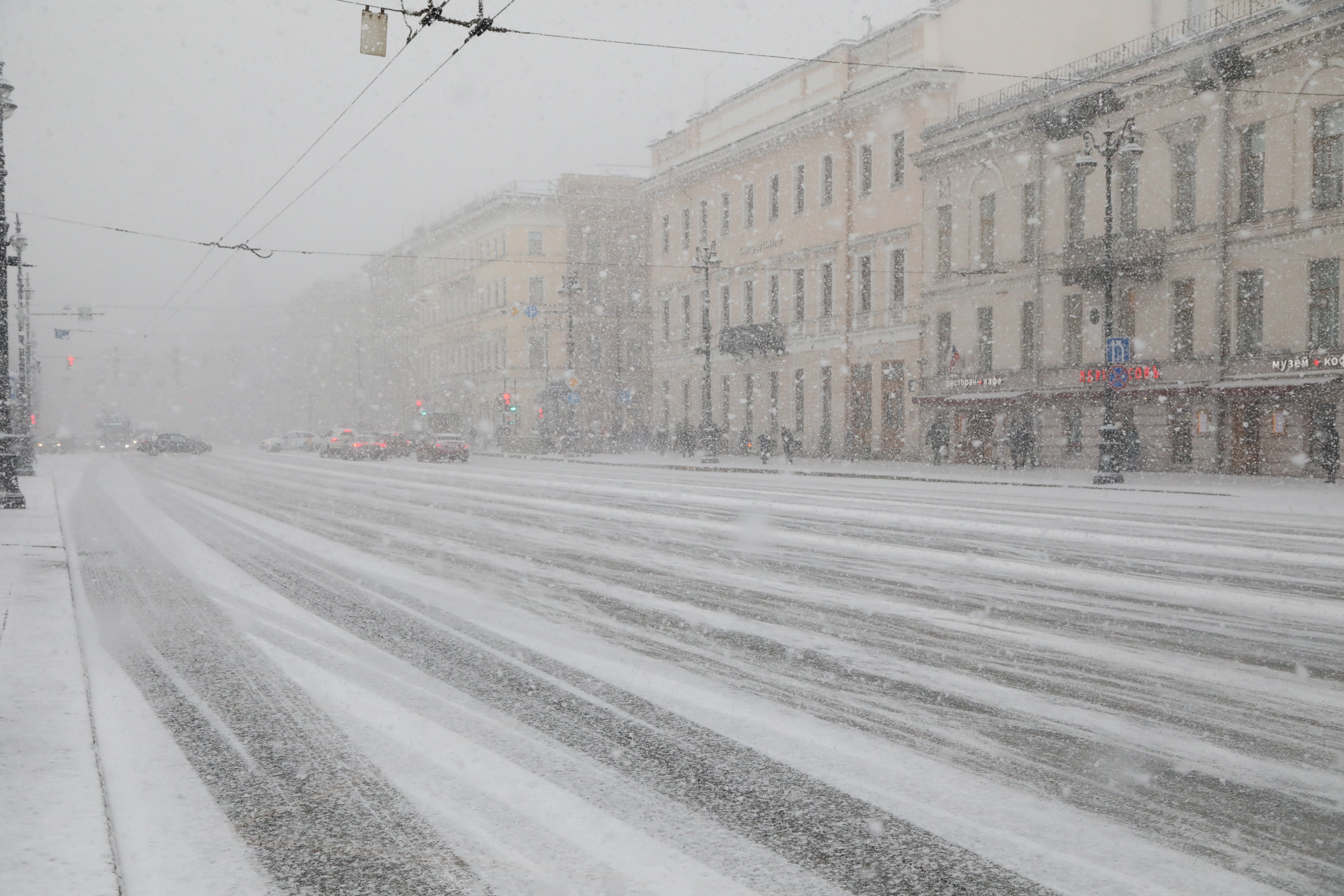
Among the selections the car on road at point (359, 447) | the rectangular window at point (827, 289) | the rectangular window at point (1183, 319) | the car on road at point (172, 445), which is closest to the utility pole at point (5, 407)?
the rectangular window at point (1183, 319)

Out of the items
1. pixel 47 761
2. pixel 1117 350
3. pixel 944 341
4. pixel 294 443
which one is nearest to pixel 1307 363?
pixel 1117 350

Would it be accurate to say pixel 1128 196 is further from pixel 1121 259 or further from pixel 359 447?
pixel 359 447

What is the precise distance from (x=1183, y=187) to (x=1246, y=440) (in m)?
7.27

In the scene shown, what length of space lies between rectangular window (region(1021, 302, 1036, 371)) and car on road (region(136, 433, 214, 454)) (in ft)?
149

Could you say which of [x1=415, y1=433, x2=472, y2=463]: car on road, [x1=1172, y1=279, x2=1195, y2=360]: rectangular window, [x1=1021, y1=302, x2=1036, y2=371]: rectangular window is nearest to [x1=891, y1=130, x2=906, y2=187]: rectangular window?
[x1=1021, y1=302, x2=1036, y2=371]: rectangular window

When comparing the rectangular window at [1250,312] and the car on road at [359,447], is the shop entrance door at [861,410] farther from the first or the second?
the car on road at [359,447]

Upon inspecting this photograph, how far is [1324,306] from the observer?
2572 centimetres

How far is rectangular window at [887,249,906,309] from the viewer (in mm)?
39969

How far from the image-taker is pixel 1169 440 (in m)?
29.1

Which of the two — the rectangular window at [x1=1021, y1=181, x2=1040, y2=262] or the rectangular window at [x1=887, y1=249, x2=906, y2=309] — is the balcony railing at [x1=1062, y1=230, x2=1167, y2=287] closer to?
the rectangular window at [x1=1021, y1=181, x2=1040, y2=262]

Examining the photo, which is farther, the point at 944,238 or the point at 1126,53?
the point at 944,238

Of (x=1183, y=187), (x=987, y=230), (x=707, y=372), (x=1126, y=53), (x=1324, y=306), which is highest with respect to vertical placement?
(x=1126, y=53)

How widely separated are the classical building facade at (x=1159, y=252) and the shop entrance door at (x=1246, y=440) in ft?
0.16

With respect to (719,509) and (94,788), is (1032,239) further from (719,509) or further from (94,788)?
(94,788)
